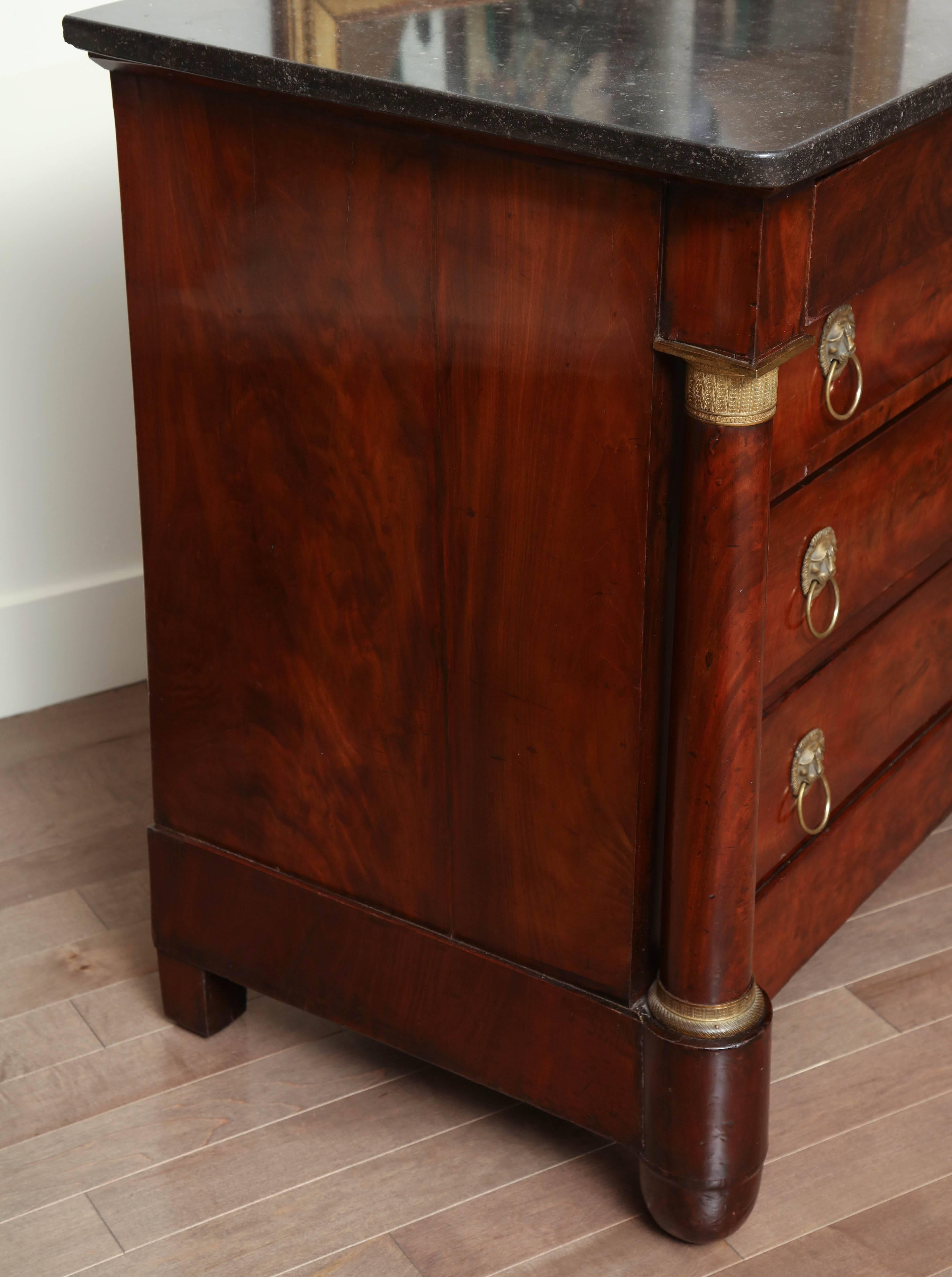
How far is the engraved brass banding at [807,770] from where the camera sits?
56.8 inches

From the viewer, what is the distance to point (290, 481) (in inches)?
54.1

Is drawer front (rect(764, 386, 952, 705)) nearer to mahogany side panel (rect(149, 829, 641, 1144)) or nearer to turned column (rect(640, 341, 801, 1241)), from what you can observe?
turned column (rect(640, 341, 801, 1241))

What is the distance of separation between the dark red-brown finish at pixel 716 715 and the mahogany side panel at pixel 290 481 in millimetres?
215

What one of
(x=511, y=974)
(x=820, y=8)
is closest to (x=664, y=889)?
(x=511, y=974)

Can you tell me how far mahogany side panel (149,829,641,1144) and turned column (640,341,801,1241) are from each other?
0.16 feet

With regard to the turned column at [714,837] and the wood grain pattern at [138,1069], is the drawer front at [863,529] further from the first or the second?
the wood grain pattern at [138,1069]

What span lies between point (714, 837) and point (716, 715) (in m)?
0.10

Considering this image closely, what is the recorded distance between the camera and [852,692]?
1532 mm

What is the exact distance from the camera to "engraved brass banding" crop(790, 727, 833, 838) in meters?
1.44

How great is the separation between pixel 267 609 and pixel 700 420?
47cm

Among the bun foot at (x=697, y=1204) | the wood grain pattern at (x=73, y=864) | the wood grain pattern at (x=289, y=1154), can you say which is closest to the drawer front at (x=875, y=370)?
the bun foot at (x=697, y=1204)

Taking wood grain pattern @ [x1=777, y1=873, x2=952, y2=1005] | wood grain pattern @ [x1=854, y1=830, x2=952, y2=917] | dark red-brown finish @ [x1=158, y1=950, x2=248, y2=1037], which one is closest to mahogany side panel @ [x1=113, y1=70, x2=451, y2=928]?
dark red-brown finish @ [x1=158, y1=950, x2=248, y2=1037]

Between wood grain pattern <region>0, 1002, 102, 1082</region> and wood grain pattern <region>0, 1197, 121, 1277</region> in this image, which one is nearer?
wood grain pattern <region>0, 1197, 121, 1277</region>

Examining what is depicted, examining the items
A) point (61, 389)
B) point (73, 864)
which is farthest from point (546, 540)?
point (61, 389)
